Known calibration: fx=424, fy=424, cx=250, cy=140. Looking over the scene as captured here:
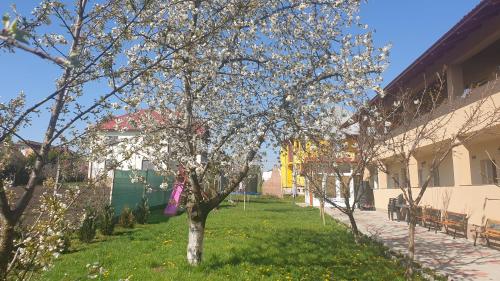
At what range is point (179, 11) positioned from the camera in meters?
6.66

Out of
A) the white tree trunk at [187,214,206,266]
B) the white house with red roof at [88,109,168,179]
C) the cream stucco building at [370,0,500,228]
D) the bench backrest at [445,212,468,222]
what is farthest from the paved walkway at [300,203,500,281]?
the white house with red roof at [88,109,168,179]

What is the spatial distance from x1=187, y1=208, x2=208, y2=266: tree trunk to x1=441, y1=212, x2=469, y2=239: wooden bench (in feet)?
27.7

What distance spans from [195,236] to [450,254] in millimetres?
6121

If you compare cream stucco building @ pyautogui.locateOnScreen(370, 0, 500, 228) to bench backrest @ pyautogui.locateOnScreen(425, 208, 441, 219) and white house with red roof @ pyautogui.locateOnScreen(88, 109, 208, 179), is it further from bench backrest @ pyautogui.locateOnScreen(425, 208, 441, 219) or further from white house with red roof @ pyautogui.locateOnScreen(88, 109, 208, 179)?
white house with red roof @ pyautogui.locateOnScreen(88, 109, 208, 179)

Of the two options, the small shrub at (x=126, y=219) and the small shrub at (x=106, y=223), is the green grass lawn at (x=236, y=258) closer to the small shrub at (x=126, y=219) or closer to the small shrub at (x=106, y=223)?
the small shrub at (x=106, y=223)

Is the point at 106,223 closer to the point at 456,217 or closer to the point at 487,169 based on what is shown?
the point at 456,217

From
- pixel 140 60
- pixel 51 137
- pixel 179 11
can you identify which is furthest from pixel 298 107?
pixel 51 137

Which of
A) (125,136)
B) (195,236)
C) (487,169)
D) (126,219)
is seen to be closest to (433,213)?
(487,169)

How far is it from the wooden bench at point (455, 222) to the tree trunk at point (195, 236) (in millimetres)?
8454

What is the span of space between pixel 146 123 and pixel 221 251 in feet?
11.0

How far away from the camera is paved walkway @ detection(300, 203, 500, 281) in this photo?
315 inches

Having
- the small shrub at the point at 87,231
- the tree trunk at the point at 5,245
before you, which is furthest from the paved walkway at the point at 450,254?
the small shrub at the point at 87,231

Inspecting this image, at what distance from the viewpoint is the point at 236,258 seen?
8680mm

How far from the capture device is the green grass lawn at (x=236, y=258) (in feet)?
24.4
